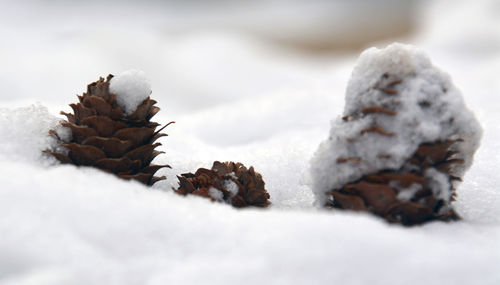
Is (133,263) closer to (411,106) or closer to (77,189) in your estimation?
(77,189)

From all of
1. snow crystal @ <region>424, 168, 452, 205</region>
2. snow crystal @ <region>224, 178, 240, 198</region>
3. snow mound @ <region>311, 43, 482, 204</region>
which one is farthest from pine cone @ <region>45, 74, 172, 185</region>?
snow crystal @ <region>424, 168, 452, 205</region>

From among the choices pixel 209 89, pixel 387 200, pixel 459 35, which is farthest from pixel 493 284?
pixel 459 35

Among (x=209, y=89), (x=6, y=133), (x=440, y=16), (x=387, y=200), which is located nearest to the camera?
(x=387, y=200)

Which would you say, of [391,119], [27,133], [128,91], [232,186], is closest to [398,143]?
[391,119]

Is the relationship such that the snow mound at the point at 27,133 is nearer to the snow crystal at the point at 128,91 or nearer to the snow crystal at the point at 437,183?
the snow crystal at the point at 128,91

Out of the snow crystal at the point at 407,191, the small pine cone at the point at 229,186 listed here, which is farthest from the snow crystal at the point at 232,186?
the snow crystal at the point at 407,191

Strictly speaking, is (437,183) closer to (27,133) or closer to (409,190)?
(409,190)

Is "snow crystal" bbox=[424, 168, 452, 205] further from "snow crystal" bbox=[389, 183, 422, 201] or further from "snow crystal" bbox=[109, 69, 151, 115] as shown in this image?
"snow crystal" bbox=[109, 69, 151, 115]
